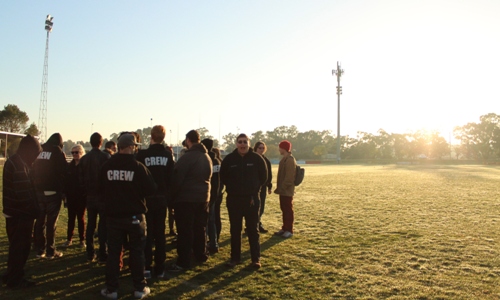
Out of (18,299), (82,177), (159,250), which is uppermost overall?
(82,177)

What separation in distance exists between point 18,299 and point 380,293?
424 centimetres

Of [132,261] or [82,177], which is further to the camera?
[82,177]

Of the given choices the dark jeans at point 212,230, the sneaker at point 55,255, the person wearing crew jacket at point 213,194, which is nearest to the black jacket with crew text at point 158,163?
the person wearing crew jacket at point 213,194

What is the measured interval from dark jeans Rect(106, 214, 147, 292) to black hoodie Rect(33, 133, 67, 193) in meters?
2.05

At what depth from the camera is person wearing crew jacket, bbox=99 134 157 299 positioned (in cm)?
452

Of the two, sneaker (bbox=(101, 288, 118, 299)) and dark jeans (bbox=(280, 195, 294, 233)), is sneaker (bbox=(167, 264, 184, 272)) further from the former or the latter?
dark jeans (bbox=(280, 195, 294, 233))

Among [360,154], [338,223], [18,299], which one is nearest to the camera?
[18,299]

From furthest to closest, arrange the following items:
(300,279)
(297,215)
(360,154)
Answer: (360,154), (297,215), (300,279)

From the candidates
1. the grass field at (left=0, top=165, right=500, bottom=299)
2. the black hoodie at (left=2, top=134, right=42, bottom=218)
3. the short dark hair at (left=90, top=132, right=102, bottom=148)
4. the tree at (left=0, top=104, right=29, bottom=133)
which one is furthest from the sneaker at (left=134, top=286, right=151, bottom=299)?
the tree at (left=0, top=104, right=29, bottom=133)

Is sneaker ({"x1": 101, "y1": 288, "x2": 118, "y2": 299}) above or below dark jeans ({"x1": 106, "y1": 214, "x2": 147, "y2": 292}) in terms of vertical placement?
below

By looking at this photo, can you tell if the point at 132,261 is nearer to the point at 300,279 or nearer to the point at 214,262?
the point at 214,262

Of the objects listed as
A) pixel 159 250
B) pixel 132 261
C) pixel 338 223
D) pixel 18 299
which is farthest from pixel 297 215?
pixel 18 299

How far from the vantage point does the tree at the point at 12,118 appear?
175 feet

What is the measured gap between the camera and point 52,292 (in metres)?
Answer: 4.76
